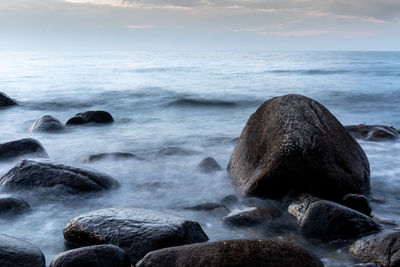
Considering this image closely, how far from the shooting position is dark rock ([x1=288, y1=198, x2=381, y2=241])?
3.77 meters

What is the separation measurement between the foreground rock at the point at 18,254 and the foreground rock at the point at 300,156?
2.47 meters

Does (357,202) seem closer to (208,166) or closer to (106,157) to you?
(208,166)

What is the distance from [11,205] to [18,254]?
5.68ft

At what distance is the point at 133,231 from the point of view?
11.1 feet

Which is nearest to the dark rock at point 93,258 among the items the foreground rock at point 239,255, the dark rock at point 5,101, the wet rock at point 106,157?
the foreground rock at point 239,255

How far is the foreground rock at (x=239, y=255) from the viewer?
2.69 m

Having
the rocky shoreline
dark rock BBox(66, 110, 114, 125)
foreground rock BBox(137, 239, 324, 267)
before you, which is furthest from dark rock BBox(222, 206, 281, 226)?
dark rock BBox(66, 110, 114, 125)

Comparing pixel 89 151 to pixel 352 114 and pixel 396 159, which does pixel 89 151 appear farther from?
pixel 352 114

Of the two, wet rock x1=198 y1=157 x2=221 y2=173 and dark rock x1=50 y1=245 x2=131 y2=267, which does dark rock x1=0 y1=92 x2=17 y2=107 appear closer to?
wet rock x1=198 y1=157 x2=221 y2=173

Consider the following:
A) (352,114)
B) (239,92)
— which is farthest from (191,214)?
(239,92)

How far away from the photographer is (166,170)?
6.49 metres

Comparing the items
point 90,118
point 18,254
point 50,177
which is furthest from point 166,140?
point 18,254

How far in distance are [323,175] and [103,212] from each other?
→ 7.74 feet

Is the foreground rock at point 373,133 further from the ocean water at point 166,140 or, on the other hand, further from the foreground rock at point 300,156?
the foreground rock at point 300,156
